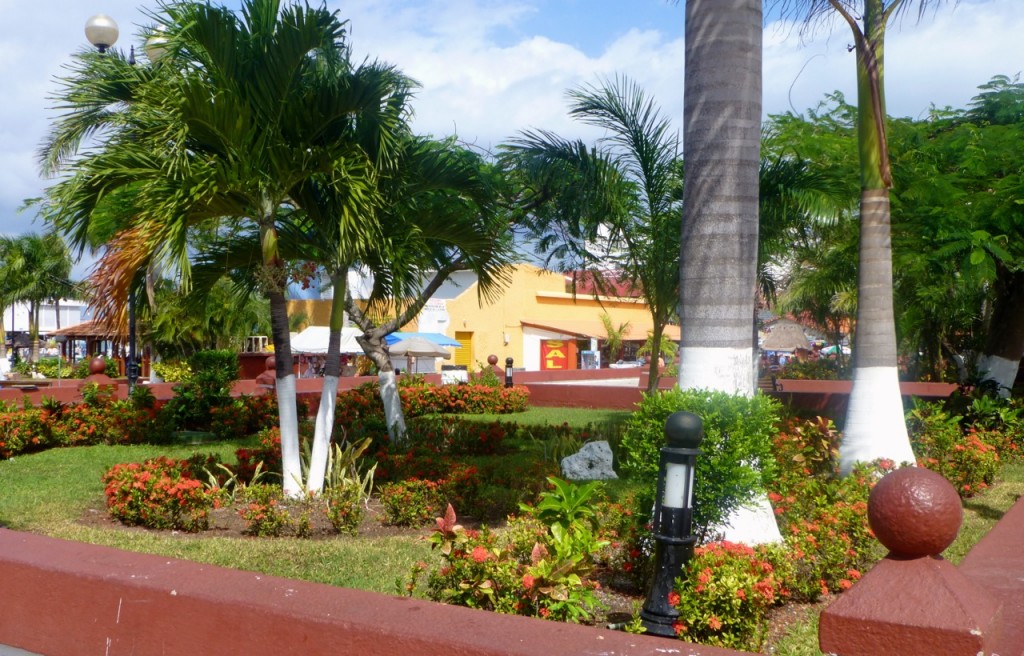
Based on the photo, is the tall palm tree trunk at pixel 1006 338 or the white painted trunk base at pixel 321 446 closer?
the white painted trunk base at pixel 321 446

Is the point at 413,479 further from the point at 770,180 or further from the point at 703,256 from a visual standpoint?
the point at 770,180

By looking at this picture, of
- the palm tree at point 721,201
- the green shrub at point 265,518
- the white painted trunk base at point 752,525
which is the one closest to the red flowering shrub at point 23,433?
the green shrub at point 265,518

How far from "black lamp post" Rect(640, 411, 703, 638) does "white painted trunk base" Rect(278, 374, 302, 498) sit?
15.8ft

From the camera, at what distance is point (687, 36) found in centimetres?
636

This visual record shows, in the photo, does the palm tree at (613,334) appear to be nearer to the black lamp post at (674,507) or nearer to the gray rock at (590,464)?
the gray rock at (590,464)

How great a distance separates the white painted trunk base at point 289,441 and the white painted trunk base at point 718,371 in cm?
406

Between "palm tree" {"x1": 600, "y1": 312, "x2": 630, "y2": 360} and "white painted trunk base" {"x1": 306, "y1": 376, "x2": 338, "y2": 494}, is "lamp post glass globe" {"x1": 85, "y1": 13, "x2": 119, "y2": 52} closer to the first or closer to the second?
"white painted trunk base" {"x1": 306, "y1": 376, "x2": 338, "y2": 494}

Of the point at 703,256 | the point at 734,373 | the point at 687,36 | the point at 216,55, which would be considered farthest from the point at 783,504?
the point at 216,55

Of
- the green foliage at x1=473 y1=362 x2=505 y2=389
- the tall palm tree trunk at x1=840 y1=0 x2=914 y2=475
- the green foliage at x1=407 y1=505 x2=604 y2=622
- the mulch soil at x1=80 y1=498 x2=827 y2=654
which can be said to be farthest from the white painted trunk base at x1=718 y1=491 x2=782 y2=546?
the green foliage at x1=473 y1=362 x2=505 y2=389

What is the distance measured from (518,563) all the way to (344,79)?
5.15 m

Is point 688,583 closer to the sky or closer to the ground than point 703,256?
closer to the ground

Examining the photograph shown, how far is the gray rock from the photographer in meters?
11.4

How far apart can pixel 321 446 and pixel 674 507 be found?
4937 mm

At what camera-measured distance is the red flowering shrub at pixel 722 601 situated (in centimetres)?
455
